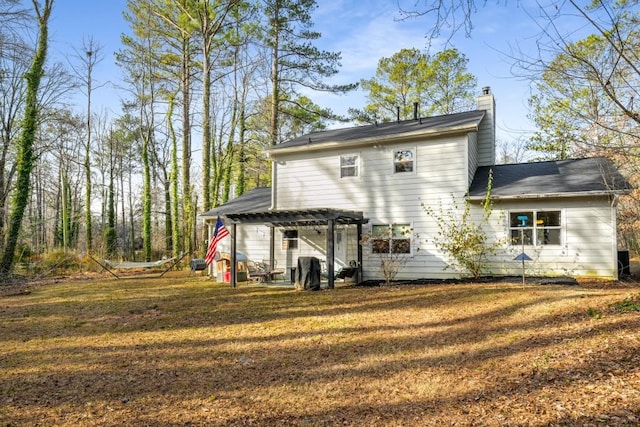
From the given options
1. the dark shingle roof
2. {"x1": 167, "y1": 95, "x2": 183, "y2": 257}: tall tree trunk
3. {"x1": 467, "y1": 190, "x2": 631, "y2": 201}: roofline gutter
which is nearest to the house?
{"x1": 467, "y1": 190, "x2": 631, "y2": 201}: roofline gutter

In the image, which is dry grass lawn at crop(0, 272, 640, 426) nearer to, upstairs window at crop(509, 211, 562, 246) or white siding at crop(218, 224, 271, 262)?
upstairs window at crop(509, 211, 562, 246)

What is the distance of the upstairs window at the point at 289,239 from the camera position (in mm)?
13500

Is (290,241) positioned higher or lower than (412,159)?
lower

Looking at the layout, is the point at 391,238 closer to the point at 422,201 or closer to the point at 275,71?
the point at 422,201

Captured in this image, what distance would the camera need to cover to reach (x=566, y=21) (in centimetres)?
337

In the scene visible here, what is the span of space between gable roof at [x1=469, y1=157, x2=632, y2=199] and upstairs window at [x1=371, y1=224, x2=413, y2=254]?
219 cm

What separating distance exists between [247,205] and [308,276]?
5.55 meters

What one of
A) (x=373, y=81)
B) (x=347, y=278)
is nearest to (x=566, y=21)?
(x=347, y=278)

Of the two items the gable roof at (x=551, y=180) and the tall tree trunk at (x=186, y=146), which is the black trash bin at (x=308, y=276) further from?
the tall tree trunk at (x=186, y=146)

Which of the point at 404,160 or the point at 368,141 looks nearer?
the point at 404,160

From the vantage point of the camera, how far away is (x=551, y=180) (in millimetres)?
10773

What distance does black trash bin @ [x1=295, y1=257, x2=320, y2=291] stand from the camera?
10484 millimetres

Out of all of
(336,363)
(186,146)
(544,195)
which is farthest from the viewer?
(186,146)

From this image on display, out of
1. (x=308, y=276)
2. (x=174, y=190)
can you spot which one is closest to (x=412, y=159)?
(x=308, y=276)
